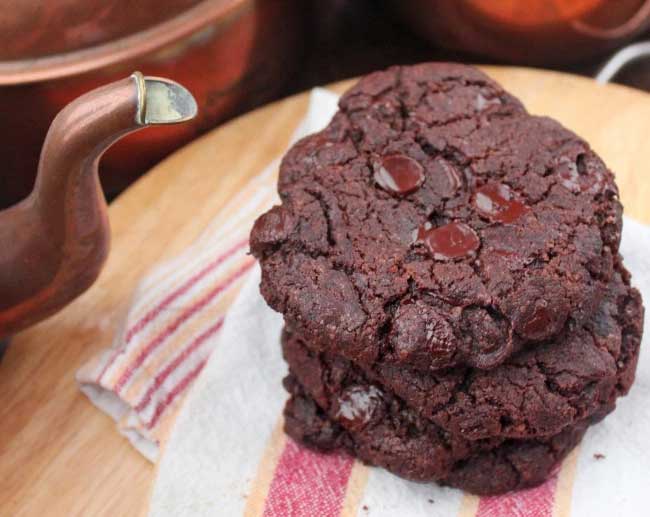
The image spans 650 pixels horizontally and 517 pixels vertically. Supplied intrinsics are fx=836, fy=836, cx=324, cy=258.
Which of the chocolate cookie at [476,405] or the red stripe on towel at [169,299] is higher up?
the chocolate cookie at [476,405]

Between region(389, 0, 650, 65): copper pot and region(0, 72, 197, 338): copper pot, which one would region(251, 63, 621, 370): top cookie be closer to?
region(0, 72, 197, 338): copper pot

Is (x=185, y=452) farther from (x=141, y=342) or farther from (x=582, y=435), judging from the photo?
(x=582, y=435)

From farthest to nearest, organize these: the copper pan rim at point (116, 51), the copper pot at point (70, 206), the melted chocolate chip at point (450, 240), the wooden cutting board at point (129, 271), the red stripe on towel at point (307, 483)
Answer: the copper pan rim at point (116, 51) → the wooden cutting board at point (129, 271) → the red stripe on towel at point (307, 483) → the melted chocolate chip at point (450, 240) → the copper pot at point (70, 206)

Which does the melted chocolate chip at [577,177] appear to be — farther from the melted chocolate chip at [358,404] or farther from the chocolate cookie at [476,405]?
the melted chocolate chip at [358,404]

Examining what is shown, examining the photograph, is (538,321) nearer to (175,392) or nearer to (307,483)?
(307,483)

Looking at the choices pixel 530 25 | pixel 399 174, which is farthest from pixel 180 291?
pixel 530 25

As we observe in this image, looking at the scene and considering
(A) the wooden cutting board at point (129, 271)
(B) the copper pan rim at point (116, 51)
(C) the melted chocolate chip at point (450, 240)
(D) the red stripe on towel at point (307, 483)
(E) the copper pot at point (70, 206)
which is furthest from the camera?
(B) the copper pan rim at point (116, 51)

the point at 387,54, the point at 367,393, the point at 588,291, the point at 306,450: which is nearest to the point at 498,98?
the point at 588,291

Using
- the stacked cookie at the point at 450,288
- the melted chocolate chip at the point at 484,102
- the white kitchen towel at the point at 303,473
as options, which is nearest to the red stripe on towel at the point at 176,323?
the white kitchen towel at the point at 303,473
